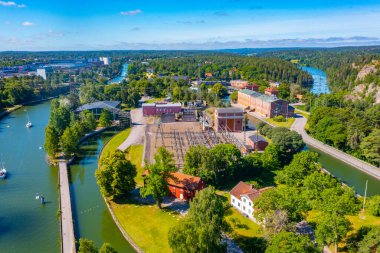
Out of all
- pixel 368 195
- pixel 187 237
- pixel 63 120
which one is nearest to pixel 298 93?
pixel 368 195

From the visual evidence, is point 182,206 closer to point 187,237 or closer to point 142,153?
point 187,237

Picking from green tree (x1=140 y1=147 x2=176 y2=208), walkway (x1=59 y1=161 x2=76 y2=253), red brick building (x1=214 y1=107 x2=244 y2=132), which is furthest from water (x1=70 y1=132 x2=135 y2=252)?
red brick building (x1=214 y1=107 x2=244 y2=132)

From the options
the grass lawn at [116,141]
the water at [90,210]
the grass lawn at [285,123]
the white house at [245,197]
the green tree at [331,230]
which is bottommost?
the grass lawn at [285,123]

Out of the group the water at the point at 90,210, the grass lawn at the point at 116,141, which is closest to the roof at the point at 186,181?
the water at the point at 90,210

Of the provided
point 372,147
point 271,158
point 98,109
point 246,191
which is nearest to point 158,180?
point 246,191

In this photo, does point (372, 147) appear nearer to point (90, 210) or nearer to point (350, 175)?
point (350, 175)

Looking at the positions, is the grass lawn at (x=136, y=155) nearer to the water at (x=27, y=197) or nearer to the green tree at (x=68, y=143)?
the green tree at (x=68, y=143)

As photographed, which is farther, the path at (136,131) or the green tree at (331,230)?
the path at (136,131)
